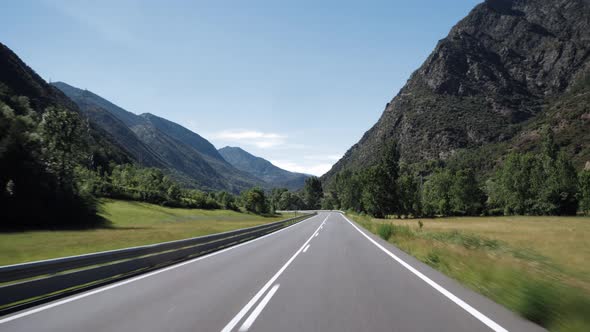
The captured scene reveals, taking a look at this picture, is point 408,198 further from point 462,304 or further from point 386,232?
point 462,304

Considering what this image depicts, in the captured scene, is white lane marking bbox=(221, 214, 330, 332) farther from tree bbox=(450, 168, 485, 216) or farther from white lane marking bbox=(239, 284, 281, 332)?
tree bbox=(450, 168, 485, 216)

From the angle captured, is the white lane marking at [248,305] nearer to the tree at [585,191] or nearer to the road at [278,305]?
the road at [278,305]

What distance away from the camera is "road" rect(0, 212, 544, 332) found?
5.23 meters

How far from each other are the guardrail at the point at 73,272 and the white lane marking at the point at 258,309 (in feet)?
13.3

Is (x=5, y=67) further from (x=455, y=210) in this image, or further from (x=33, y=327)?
(x=33, y=327)

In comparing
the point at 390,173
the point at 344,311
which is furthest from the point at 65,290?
the point at 390,173

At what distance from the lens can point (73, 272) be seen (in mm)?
8000

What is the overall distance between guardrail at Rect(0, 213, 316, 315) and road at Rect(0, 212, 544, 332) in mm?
450

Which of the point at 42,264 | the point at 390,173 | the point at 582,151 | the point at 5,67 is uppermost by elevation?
the point at 5,67

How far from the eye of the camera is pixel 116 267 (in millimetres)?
9641

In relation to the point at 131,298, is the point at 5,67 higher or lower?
higher

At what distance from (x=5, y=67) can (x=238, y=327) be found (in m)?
207

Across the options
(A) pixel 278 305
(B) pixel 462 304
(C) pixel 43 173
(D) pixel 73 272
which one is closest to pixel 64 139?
(C) pixel 43 173

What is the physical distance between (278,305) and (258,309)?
43cm
